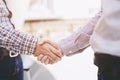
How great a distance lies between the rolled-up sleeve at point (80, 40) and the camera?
1.18 metres

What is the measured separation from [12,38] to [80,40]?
0.28 m

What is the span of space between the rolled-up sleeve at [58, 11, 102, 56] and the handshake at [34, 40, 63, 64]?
0.04 m

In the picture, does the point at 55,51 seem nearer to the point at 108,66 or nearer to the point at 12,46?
the point at 12,46

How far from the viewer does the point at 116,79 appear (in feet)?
2.82

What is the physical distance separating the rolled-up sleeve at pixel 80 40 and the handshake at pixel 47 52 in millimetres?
36

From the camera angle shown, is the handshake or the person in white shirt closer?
the person in white shirt

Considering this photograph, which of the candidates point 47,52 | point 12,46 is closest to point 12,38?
point 12,46

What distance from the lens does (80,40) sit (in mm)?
1196

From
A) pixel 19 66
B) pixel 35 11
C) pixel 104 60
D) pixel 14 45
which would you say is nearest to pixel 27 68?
pixel 19 66

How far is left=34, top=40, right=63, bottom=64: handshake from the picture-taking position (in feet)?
3.71

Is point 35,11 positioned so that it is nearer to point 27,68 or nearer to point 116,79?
point 27,68

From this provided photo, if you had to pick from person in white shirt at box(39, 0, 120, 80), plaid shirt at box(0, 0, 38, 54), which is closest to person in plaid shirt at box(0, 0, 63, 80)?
plaid shirt at box(0, 0, 38, 54)

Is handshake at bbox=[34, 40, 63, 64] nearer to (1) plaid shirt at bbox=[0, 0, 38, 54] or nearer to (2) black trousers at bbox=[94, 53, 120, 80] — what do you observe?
(1) plaid shirt at bbox=[0, 0, 38, 54]

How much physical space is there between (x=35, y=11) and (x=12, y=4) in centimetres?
182
